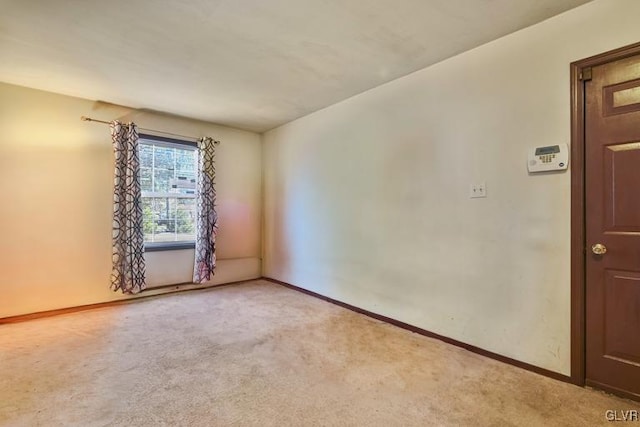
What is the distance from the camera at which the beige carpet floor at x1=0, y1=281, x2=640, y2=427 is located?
1.67m

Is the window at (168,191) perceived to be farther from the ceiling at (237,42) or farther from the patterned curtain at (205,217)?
the ceiling at (237,42)

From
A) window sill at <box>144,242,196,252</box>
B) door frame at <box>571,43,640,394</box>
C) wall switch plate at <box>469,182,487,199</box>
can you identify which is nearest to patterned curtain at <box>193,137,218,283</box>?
window sill at <box>144,242,196,252</box>

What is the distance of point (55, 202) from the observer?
3408 mm

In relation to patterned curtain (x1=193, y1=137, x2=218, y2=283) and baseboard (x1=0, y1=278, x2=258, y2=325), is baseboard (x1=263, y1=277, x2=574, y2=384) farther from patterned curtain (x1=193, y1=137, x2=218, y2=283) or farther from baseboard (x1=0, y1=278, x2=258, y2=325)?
baseboard (x1=0, y1=278, x2=258, y2=325)

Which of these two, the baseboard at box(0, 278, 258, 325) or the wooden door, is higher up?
the wooden door

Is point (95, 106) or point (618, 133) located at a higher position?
point (95, 106)

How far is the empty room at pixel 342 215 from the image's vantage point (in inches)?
72.5

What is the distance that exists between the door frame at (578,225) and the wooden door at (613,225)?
25 mm

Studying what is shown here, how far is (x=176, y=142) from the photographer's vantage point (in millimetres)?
4273

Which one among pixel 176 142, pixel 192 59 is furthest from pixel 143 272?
pixel 192 59

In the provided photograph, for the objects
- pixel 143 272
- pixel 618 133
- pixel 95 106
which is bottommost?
pixel 143 272

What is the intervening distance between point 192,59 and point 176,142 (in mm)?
1884

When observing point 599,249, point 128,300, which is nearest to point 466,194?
point 599,249

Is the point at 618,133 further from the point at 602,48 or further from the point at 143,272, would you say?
the point at 143,272
